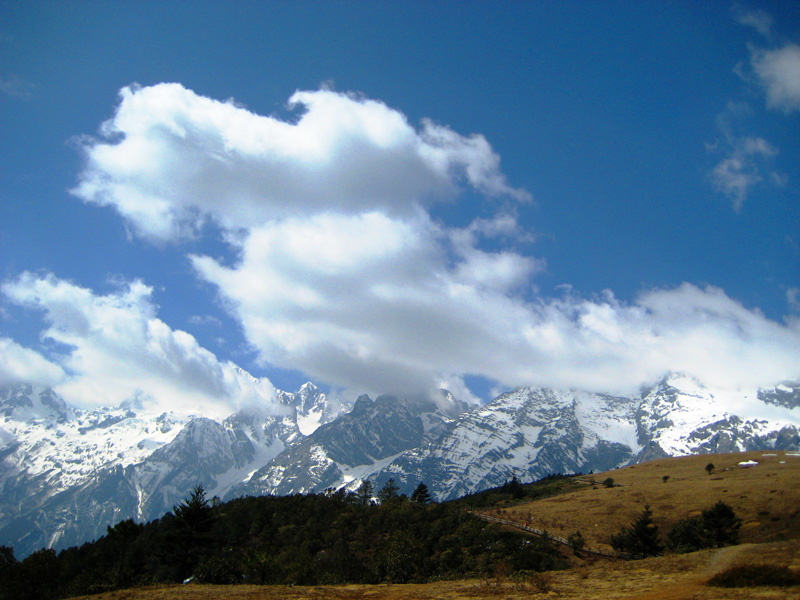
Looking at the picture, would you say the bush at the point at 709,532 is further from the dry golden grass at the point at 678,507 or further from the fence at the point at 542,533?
the fence at the point at 542,533

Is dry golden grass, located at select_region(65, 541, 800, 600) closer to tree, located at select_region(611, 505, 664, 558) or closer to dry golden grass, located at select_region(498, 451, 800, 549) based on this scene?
tree, located at select_region(611, 505, 664, 558)

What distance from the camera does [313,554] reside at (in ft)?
221

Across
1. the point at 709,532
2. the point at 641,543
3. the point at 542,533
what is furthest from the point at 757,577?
the point at 542,533

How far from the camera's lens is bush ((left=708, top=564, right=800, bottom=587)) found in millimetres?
22828

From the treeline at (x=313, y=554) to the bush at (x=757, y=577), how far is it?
18816 mm

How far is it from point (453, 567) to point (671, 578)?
2416 centimetres

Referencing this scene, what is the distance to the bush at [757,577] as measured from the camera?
22828mm

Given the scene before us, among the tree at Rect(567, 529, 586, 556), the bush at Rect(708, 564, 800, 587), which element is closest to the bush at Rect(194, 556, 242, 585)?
the tree at Rect(567, 529, 586, 556)

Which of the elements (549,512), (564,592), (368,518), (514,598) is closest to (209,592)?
(514,598)

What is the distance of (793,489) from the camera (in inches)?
2719

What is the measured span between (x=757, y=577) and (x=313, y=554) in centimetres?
5721

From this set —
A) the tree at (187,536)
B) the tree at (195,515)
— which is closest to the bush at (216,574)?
the tree at (187,536)

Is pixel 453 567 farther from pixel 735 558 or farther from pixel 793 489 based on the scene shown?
pixel 793 489

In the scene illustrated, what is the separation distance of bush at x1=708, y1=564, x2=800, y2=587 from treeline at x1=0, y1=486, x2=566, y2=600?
18.8 metres
